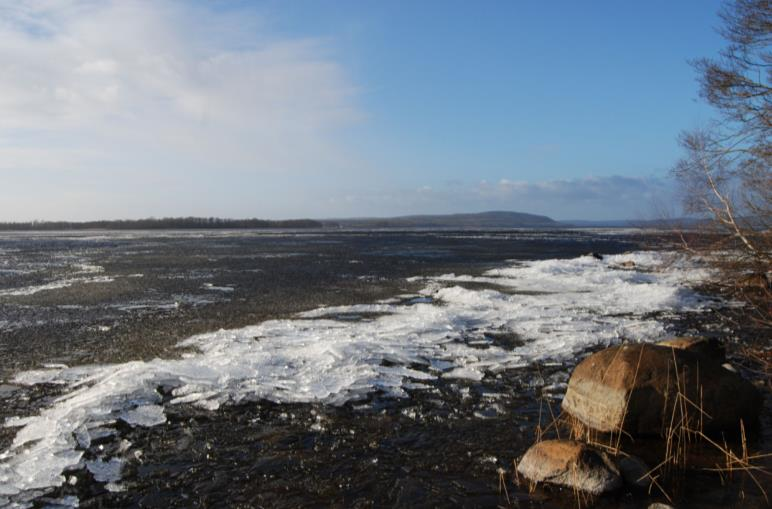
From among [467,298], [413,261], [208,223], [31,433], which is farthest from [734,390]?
[208,223]

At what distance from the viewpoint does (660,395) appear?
7.91 metres

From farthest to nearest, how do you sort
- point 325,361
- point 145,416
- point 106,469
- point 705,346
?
point 325,361, point 705,346, point 145,416, point 106,469

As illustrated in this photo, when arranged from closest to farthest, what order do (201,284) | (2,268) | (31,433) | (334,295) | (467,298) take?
(31,433) → (467,298) → (334,295) → (201,284) → (2,268)

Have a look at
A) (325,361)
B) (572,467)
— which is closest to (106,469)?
(325,361)

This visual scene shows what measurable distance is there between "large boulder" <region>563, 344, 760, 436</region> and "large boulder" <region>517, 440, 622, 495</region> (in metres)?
1.33

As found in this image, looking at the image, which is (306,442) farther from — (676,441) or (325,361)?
(676,441)

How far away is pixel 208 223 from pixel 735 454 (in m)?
159

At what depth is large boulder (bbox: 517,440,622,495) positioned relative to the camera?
633 cm

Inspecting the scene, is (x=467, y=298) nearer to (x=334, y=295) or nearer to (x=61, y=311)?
(x=334, y=295)

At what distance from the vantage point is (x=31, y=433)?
7.84 metres

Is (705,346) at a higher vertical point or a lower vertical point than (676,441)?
higher

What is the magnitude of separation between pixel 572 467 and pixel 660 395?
91.0 inches

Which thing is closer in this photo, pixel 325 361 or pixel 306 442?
pixel 306 442

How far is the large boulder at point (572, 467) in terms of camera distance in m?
6.33
